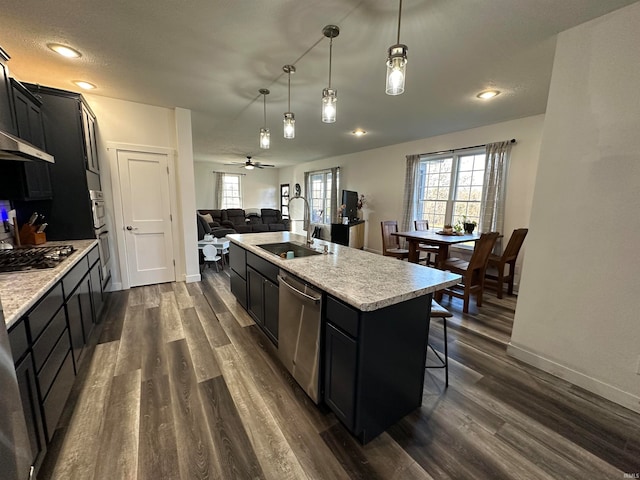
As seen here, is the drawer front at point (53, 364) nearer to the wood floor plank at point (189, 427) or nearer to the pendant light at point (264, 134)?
the wood floor plank at point (189, 427)

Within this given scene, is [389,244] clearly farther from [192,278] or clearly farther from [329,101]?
[192,278]

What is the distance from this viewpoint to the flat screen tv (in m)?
6.30

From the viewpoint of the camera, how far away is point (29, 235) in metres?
2.47

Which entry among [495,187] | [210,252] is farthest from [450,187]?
[210,252]

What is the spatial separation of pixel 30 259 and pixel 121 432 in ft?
4.45

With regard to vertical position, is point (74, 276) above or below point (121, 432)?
above

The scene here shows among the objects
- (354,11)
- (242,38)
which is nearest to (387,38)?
(354,11)

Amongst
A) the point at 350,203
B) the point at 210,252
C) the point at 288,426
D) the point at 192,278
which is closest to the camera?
the point at 288,426

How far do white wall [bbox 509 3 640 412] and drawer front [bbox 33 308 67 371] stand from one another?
3264 millimetres

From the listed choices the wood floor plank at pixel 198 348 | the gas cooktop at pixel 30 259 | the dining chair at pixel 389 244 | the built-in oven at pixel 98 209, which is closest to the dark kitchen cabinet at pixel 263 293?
the wood floor plank at pixel 198 348

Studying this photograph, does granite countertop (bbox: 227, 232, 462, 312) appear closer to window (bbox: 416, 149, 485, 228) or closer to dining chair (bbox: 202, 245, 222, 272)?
dining chair (bbox: 202, 245, 222, 272)

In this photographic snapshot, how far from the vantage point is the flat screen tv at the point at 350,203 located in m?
6.30

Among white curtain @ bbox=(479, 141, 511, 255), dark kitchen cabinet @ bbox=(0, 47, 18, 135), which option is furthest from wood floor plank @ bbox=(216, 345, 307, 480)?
white curtain @ bbox=(479, 141, 511, 255)

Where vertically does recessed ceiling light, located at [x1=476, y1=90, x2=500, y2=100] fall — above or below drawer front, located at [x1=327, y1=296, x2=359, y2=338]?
above
